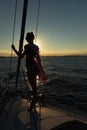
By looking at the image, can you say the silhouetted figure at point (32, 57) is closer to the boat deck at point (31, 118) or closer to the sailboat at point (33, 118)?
the sailboat at point (33, 118)

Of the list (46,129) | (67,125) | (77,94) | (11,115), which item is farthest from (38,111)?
(77,94)

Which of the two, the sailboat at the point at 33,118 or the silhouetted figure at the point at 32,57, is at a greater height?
the silhouetted figure at the point at 32,57

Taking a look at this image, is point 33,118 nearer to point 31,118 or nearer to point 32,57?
point 31,118

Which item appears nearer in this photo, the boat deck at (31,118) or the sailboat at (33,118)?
the sailboat at (33,118)

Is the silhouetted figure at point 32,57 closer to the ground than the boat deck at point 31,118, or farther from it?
farther from it

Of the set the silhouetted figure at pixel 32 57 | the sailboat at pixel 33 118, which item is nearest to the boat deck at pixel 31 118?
the sailboat at pixel 33 118

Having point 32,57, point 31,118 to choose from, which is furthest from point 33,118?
point 32,57

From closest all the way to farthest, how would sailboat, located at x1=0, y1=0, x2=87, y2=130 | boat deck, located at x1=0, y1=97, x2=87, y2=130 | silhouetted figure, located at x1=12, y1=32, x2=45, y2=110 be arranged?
sailboat, located at x1=0, y1=0, x2=87, y2=130 → boat deck, located at x1=0, y1=97, x2=87, y2=130 → silhouetted figure, located at x1=12, y1=32, x2=45, y2=110

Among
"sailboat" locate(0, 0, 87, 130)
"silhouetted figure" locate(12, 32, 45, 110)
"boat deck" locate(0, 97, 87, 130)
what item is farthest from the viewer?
"silhouetted figure" locate(12, 32, 45, 110)

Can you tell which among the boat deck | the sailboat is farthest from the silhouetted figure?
the boat deck

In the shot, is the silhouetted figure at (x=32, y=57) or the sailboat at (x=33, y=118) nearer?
the sailboat at (x=33, y=118)

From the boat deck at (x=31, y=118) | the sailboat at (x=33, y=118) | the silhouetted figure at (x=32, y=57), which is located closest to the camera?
the sailboat at (x=33, y=118)

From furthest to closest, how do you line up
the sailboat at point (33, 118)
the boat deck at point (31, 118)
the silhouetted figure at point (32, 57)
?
the silhouetted figure at point (32, 57)
the boat deck at point (31, 118)
the sailboat at point (33, 118)

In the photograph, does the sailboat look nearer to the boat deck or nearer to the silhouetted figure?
the boat deck
